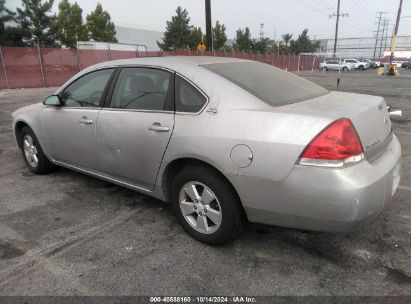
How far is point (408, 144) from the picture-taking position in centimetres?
632

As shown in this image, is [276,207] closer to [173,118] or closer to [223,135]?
[223,135]

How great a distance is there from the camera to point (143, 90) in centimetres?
346

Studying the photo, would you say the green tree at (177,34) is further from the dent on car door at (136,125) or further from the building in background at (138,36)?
the dent on car door at (136,125)

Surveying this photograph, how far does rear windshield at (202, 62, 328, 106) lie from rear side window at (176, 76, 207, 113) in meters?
0.26

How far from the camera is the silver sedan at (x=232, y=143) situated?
2.43m

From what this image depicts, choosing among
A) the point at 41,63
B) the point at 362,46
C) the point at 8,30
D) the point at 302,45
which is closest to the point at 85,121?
the point at 41,63

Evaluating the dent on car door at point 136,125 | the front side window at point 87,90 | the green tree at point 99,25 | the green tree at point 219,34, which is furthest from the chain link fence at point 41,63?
the green tree at point 219,34

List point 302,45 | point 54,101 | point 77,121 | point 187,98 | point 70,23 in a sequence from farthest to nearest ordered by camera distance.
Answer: point 302,45
point 70,23
point 54,101
point 77,121
point 187,98

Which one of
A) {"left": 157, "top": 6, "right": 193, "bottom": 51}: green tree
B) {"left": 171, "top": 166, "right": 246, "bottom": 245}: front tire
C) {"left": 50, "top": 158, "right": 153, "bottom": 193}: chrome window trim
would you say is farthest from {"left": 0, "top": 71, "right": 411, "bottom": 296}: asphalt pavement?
{"left": 157, "top": 6, "right": 193, "bottom": 51}: green tree

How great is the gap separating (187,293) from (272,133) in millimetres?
1216

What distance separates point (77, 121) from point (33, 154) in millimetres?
1312

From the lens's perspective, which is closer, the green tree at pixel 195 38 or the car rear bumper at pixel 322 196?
the car rear bumper at pixel 322 196

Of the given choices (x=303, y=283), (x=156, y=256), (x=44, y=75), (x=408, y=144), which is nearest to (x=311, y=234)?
(x=303, y=283)

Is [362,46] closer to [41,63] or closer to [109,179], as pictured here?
[41,63]
